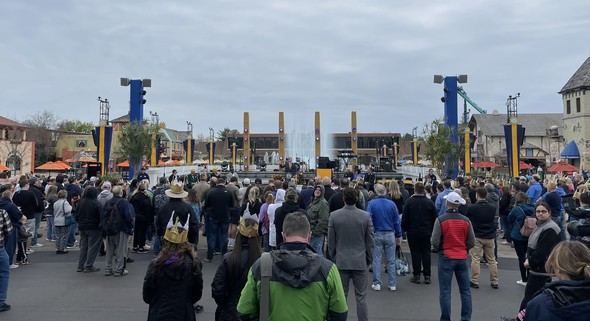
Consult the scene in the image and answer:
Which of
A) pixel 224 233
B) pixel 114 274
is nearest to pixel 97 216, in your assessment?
pixel 114 274

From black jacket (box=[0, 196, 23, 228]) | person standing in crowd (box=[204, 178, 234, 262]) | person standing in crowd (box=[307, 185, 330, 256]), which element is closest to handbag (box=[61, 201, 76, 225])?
black jacket (box=[0, 196, 23, 228])

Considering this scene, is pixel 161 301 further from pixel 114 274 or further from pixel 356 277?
pixel 114 274

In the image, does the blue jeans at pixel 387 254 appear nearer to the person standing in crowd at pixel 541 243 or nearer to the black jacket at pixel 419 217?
the black jacket at pixel 419 217

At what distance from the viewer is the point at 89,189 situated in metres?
8.48

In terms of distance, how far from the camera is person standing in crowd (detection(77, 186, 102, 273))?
26.7 ft

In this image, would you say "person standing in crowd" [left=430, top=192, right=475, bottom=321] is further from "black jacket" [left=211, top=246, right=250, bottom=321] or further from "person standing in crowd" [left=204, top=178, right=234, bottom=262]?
"person standing in crowd" [left=204, top=178, right=234, bottom=262]

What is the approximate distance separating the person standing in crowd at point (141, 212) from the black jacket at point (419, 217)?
615 cm

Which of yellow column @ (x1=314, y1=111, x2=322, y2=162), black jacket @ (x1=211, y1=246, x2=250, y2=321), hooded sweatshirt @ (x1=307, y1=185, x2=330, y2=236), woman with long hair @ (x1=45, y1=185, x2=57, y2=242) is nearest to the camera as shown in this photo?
black jacket @ (x1=211, y1=246, x2=250, y2=321)

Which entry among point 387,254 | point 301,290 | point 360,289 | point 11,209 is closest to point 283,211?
point 387,254

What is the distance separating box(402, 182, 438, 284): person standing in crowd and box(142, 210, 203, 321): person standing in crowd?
4.80 meters

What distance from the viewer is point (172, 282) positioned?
3.54 meters

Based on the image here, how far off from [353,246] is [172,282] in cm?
255

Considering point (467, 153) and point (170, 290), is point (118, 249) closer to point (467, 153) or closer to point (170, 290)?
point (170, 290)

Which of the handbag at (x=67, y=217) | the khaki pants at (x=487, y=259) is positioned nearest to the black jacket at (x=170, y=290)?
the khaki pants at (x=487, y=259)
